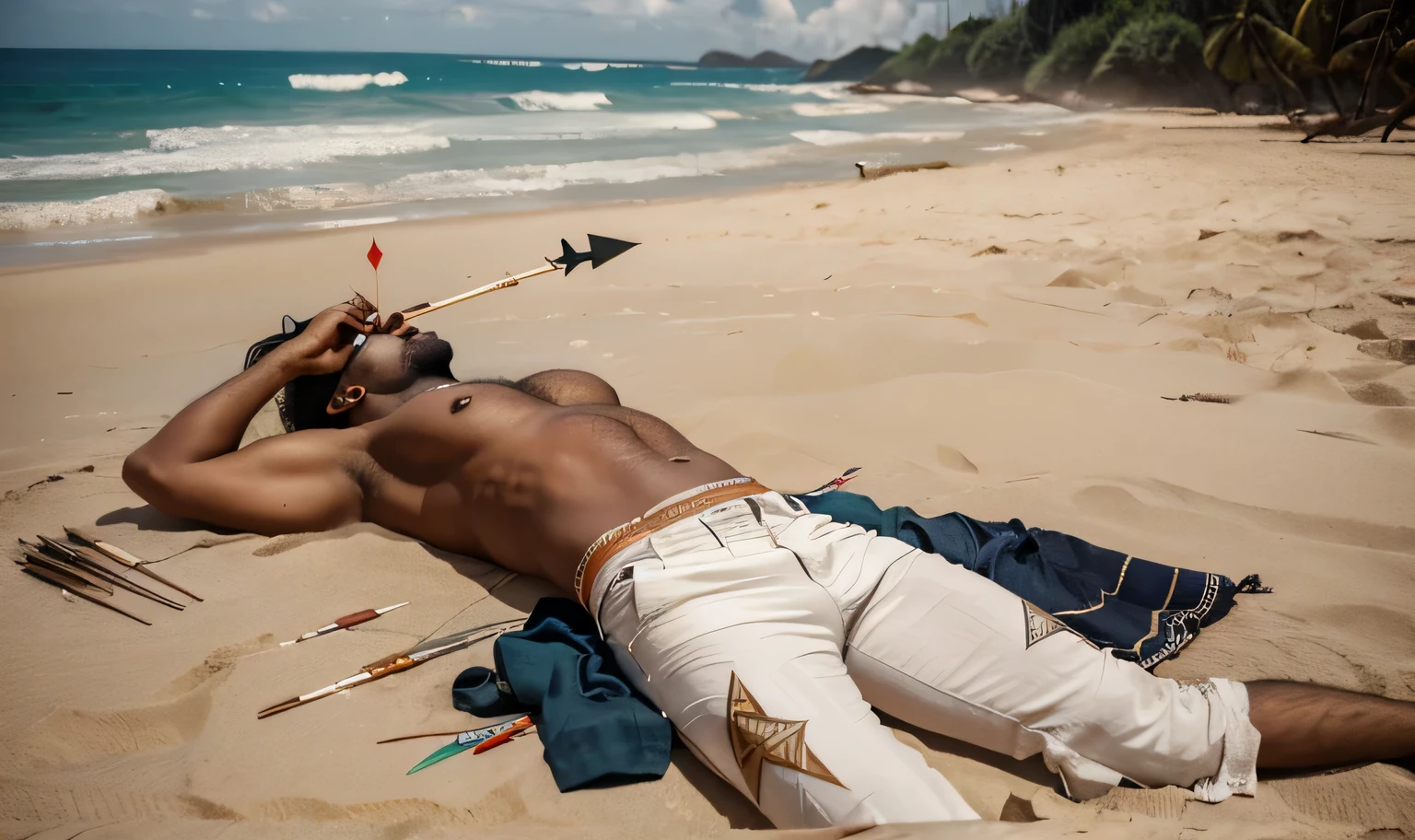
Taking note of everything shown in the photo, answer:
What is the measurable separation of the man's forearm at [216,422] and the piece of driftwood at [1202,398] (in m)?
3.12

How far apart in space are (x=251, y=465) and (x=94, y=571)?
519 millimetres

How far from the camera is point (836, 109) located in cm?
2409

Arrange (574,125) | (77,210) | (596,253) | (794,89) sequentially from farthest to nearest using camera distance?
(794,89)
(574,125)
(77,210)
(596,253)

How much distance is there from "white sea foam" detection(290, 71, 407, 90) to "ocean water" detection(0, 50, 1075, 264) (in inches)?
204

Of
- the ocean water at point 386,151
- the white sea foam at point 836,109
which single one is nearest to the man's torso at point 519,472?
the ocean water at point 386,151

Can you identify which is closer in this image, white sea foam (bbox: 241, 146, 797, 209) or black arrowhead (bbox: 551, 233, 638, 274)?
black arrowhead (bbox: 551, 233, 638, 274)

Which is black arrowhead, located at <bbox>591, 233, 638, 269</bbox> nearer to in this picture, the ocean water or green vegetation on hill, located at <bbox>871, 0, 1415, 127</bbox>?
the ocean water

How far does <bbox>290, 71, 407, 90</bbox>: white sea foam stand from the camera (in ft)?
103

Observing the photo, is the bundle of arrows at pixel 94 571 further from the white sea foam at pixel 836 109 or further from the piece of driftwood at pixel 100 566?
the white sea foam at pixel 836 109

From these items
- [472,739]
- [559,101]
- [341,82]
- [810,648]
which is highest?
[341,82]

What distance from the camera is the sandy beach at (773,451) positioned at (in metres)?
1.78

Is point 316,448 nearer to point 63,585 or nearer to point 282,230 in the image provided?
point 63,585

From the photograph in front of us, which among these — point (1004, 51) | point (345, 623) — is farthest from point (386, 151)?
point (1004, 51)

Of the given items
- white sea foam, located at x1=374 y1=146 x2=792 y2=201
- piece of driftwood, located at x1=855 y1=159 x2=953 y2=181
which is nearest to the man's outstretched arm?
white sea foam, located at x1=374 y1=146 x2=792 y2=201
